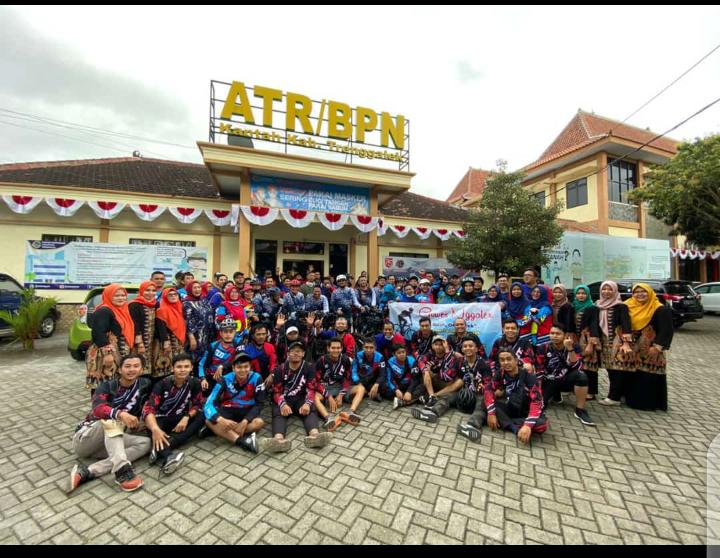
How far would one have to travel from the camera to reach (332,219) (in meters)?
9.95

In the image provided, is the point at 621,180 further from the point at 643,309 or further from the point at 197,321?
the point at 197,321

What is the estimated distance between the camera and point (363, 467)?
2840 millimetres

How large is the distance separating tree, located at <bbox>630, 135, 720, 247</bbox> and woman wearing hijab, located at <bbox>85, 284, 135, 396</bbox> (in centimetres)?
1586

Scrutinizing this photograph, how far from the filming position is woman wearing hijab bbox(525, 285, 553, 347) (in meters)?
4.74

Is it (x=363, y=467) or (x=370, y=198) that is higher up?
(x=370, y=198)

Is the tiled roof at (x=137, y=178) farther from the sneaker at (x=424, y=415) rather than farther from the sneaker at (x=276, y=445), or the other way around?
the sneaker at (x=424, y=415)

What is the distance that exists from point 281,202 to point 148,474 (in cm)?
811

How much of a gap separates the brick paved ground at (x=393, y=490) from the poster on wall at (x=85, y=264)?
6.72 meters

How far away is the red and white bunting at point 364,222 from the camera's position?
10273 mm

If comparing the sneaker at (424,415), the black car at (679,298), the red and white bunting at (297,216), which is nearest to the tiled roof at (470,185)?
the black car at (679,298)

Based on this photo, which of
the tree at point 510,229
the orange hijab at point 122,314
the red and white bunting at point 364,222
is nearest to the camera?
the orange hijab at point 122,314

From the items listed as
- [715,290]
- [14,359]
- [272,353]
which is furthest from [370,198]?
[715,290]

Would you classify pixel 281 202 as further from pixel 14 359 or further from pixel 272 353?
pixel 14 359

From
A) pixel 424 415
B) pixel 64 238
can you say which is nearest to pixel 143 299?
pixel 424 415
